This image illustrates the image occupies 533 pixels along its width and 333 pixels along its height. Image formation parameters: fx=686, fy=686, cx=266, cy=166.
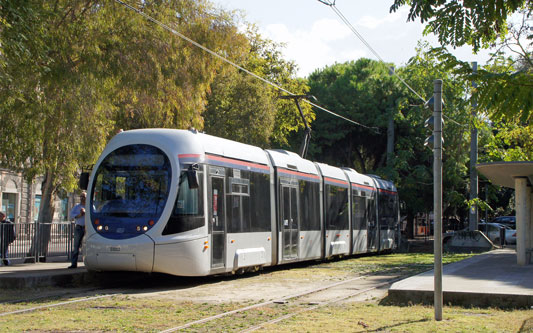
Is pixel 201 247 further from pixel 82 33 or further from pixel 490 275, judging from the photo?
pixel 82 33

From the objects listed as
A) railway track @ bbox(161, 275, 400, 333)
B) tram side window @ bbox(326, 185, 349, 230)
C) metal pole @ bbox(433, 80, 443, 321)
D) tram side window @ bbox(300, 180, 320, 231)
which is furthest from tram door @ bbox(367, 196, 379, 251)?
metal pole @ bbox(433, 80, 443, 321)

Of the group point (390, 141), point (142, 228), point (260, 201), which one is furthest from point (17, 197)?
point (142, 228)

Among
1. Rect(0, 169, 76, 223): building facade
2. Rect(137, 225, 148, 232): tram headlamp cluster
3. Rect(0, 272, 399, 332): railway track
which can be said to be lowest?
Rect(0, 272, 399, 332): railway track

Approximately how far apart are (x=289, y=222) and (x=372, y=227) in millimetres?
9971

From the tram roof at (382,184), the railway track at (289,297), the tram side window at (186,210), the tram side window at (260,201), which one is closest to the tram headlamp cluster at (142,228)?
the tram side window at (186,210)

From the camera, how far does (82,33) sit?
721 inches

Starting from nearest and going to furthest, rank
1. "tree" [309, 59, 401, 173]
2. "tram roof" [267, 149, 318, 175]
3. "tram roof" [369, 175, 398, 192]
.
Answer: "tram roof" [267, 149, 318, 175] < "tram roof" [369, 175, 398, 192] < "tree" [309, 59, 401, 173]

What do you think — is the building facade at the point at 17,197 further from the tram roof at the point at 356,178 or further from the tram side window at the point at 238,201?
the tram side window at the point at 238,201

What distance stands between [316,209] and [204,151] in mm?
7023

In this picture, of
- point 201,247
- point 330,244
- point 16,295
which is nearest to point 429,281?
point 201,247

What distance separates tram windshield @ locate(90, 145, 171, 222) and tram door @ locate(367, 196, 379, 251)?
14.7 m

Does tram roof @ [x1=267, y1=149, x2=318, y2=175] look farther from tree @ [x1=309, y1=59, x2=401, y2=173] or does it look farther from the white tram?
tree @ [x1=309, y1=59, x2=401, y2=173]

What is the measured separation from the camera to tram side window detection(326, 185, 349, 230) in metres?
22.2

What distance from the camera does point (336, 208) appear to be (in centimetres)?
2312
